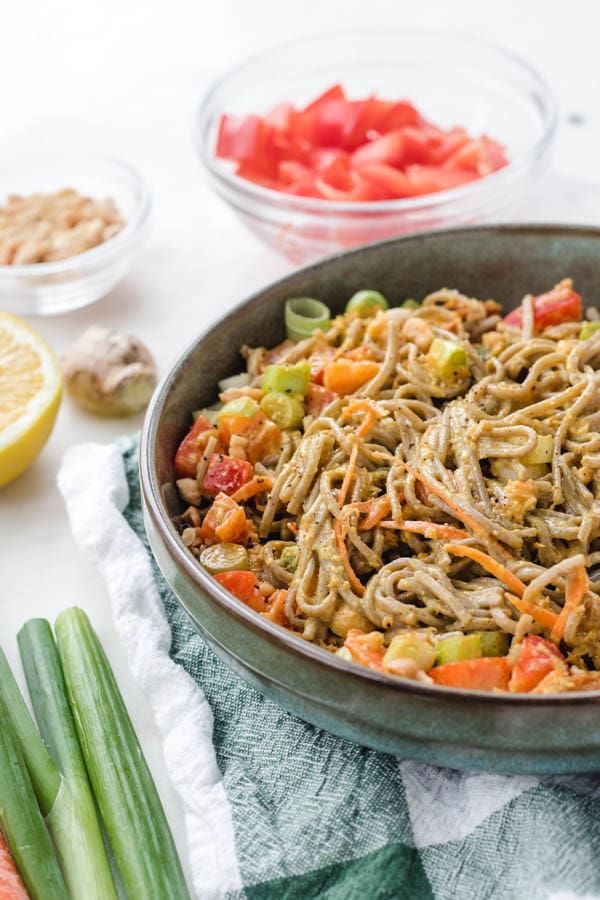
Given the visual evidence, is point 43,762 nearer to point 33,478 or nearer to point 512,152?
point 33,478

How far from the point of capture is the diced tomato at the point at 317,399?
10.7ft

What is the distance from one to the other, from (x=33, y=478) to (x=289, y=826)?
5.64 ft

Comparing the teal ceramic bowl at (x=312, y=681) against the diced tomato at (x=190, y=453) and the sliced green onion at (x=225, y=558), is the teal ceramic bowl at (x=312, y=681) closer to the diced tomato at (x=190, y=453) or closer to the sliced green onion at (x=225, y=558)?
the diced tomato at (x=190, y=453)

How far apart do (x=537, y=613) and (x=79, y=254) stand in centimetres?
262

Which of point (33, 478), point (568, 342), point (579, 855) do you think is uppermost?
point (568, 342)

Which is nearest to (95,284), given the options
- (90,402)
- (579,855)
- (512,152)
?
(90,402)

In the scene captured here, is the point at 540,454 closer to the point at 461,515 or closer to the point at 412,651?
the point at 461,515

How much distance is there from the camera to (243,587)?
109 inches

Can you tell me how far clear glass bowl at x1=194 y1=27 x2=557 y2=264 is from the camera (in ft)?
14.3

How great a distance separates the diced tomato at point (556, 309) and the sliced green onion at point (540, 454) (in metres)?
0.73

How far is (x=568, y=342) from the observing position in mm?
3203

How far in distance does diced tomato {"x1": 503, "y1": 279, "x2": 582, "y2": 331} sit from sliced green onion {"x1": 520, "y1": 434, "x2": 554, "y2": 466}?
0.73m

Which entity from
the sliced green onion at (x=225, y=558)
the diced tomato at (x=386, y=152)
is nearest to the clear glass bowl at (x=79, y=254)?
the diced tomato at (x=386, y=152)

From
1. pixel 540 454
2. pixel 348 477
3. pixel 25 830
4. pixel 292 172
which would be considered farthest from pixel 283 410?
pixel 292 172
